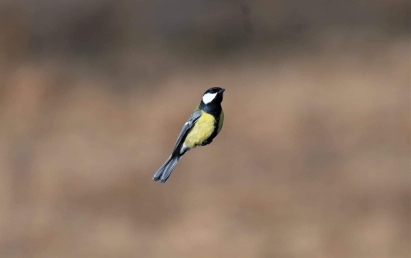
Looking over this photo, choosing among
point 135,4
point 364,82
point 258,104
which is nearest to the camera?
point 135,4

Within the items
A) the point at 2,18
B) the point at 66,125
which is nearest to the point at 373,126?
the point at 66,125

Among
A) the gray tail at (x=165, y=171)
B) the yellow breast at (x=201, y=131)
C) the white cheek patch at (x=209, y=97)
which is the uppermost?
the white cheek patch at (x=209, y=97)

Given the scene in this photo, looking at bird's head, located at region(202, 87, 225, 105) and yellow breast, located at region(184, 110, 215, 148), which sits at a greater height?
bird's head, located at region(202, 87, 225, 105)

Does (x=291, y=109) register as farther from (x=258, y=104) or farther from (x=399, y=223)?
(x=399, y=223)

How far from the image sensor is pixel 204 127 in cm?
38

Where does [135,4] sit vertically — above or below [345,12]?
below

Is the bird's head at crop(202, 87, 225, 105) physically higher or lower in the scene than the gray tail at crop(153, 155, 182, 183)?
higher

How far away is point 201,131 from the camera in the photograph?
38cm

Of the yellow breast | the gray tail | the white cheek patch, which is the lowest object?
the gray tail

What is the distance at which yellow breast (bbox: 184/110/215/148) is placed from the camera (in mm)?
368

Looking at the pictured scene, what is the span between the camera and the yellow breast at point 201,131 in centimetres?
37

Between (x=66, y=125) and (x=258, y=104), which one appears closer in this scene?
(x=258, y=104)

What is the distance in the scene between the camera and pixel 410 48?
2.17 m

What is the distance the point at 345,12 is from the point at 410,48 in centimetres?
39
